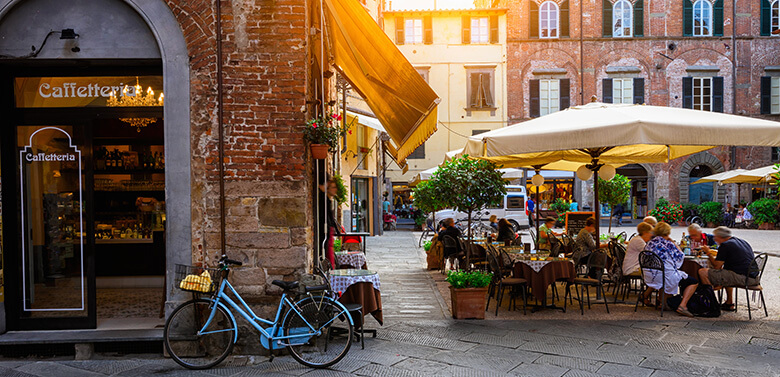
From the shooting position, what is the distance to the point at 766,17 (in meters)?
25.8

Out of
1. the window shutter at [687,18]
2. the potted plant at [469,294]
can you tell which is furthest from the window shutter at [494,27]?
the potted plant at [469,294]

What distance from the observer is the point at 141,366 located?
4.84 meters

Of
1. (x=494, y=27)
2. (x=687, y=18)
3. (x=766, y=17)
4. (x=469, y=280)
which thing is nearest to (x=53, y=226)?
(x=469, y=280)

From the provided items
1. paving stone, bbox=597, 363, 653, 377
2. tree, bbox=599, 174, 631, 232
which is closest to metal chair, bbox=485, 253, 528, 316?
paving stone, bbox=597, 363, 653, 377

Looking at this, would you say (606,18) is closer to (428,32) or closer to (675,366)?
(428,32)

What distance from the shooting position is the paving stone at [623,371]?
4.45 m

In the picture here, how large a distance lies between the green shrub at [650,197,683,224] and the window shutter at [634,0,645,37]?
8066mm

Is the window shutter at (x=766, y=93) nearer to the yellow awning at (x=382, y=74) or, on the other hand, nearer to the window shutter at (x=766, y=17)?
the window shutter at (x=766, y=17)

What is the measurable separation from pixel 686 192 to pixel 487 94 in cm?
1041

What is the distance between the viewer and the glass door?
5.46 m

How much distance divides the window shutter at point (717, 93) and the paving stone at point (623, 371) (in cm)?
2567

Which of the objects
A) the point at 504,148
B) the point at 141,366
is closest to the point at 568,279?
the point at 504,148

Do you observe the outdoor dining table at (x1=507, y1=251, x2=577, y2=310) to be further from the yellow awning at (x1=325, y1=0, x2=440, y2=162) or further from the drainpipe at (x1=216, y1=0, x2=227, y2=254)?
the drainpipe at (x1=216, y1=0, x2=227, y2=254)

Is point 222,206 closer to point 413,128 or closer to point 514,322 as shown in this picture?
point 413,128
